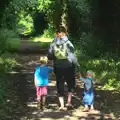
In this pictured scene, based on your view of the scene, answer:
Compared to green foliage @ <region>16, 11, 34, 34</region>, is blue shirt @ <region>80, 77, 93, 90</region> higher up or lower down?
lower down

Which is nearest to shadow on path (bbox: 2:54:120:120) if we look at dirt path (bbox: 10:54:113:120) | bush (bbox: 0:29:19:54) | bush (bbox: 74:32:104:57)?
dirt path (bbox: 10:54:113:120)

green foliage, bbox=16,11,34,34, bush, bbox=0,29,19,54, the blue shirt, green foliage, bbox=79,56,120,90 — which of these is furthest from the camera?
green foliage, bbox=16,11,34,34

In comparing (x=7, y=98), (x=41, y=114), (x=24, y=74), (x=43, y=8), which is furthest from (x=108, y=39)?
(x=43, y=8)

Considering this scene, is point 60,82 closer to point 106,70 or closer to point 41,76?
point 41,76

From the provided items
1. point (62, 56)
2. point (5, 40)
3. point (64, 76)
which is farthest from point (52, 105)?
point (5, 40)

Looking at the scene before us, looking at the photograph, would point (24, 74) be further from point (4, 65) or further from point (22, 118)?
point (22, 118)

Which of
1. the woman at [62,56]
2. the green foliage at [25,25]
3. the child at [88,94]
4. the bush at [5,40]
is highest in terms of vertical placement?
the green foliage at [25,25]

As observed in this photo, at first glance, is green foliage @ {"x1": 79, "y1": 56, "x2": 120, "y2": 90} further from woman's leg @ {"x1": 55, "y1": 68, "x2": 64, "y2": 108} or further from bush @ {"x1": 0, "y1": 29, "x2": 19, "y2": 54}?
bush @ {"x1": 0, "y1": 29, "x2": 19, "y2": 54}

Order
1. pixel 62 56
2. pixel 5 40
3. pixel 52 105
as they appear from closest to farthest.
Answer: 1. pixel 62 56
2. pixel 52 105
3. pixel 5 40

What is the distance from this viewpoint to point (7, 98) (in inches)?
450

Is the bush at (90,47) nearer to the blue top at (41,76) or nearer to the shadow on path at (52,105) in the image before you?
the shadow on path at (52,105)

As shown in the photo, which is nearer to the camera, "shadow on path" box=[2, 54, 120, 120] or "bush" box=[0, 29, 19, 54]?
"shadow on path" box=[2, 54, 120, 120]

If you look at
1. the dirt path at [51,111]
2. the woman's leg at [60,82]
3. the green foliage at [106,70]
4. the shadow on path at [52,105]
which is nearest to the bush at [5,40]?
the green foliage at [106,70]

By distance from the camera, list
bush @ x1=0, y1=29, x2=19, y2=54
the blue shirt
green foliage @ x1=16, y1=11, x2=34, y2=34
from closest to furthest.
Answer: the blue shirt → bush @ x1=0, y1=29, x2=19, y2=54 → green foliage @ x1=16, y1=11, x2=34, y2=34
